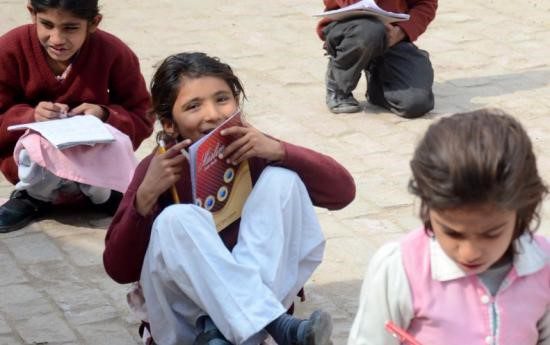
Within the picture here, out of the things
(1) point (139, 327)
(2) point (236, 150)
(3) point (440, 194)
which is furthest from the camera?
(1) point (139, 327)

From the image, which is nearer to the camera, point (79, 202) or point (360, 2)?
point (79, 202)

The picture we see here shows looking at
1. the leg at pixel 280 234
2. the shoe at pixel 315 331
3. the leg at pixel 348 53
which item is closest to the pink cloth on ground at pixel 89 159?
the leg at pixel 280 234

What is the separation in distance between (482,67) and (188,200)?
3578mm

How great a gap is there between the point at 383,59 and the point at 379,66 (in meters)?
0.04

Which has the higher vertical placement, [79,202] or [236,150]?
[236,150]

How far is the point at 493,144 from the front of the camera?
8.40 feet

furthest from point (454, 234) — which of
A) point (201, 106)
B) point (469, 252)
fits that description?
point (201, 106)

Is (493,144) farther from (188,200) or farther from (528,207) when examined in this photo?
(188,200)

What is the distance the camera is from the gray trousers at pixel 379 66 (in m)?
6.13

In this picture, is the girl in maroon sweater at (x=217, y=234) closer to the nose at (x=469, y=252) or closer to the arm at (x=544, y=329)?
the arm at (x=544, y=329)

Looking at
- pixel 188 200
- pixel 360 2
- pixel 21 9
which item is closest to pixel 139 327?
pixel 188 200

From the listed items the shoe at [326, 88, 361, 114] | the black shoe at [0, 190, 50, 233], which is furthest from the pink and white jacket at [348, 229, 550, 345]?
the shoe at [326, 88, 361, 114]

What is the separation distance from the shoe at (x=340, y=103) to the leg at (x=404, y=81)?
14 centimetres

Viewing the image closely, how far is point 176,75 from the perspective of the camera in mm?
3832
